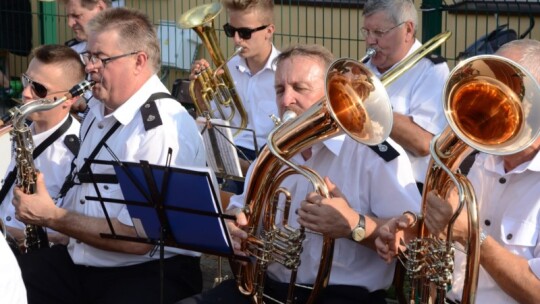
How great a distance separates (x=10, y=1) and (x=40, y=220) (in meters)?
6.62

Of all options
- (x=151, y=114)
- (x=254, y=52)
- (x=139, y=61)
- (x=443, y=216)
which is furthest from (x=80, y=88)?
(x=443, y=216)

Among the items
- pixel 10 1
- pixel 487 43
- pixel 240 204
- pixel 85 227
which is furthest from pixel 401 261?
pixel 10 1

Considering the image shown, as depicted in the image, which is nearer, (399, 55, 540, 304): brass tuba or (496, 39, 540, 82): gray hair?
(399, 55, 540, 304): brass tuba

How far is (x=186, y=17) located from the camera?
643 centimetres

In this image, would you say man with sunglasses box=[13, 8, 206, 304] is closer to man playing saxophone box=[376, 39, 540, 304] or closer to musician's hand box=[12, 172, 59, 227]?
musician's hand box=[12, 172, 59, 227]

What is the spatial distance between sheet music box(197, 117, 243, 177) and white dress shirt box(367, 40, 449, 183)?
0.89m

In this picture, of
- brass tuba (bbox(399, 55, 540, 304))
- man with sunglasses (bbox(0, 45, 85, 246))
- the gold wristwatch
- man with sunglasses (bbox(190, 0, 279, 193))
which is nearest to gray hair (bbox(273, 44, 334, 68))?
the gold wristwatch

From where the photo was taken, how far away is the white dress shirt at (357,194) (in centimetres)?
397

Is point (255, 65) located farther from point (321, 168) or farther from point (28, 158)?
point (321, 168)

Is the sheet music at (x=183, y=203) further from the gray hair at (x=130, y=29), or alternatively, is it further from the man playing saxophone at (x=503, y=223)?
the gray hair at (x=130, y=29)

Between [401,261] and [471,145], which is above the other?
[471,145]

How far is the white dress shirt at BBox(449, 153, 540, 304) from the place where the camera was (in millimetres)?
3580

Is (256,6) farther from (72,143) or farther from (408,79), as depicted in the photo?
(72,143)

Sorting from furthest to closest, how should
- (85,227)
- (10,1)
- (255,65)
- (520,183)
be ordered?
(10,1) < (255,65) < (85,227) < (520,183)
